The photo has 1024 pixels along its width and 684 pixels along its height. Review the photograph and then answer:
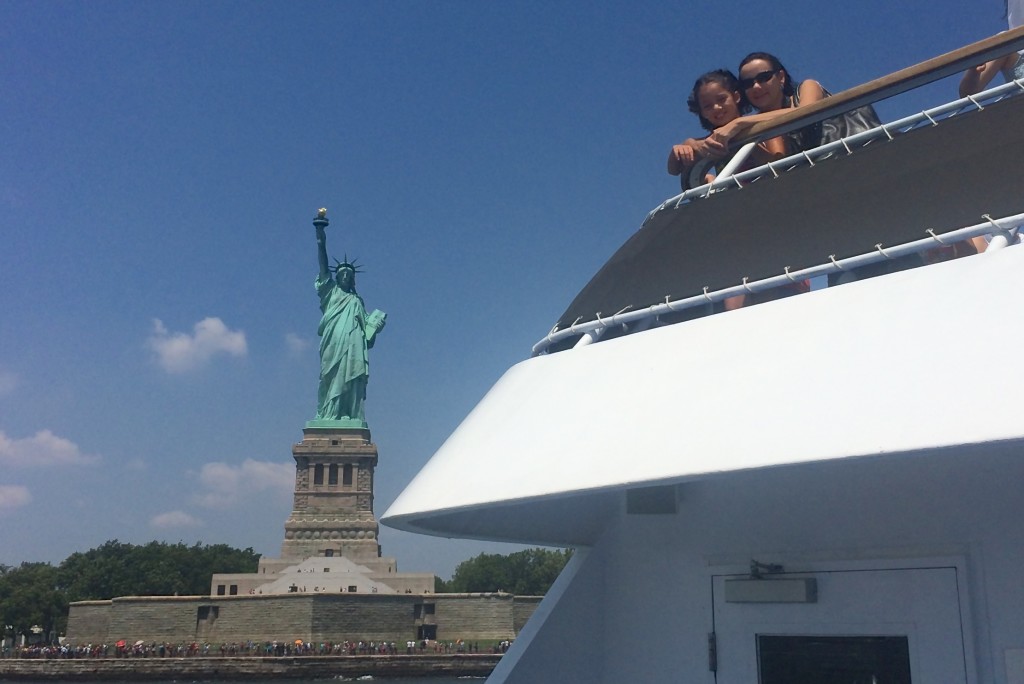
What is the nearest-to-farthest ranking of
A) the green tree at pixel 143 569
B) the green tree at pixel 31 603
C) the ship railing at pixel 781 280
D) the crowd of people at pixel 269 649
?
1. the ship railing at pixel 781 280
2. the crowd of people at pixel 269 649
3. the green tree at pixel 31 603
4. the green tree at pixel 143 569

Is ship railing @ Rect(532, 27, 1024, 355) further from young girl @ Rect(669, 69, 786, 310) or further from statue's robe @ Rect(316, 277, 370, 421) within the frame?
statue's robe @ Rect(316, 277, 370, 421)

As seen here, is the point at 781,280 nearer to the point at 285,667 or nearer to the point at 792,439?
the point at 792,439

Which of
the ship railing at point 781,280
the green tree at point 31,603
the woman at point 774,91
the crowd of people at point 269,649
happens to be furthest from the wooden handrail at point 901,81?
the green tree at point 31,603

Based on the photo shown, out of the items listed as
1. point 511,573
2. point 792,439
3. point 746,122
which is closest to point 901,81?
point 746,122

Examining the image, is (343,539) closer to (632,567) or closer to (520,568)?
(520,568)

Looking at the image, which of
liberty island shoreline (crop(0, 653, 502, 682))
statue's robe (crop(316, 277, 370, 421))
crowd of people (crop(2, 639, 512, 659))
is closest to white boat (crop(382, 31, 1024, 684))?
liberty island shoreline (crop(0, 653, 502, 682))

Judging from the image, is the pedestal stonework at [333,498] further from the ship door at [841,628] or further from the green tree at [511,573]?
the ship door at [841,628]
